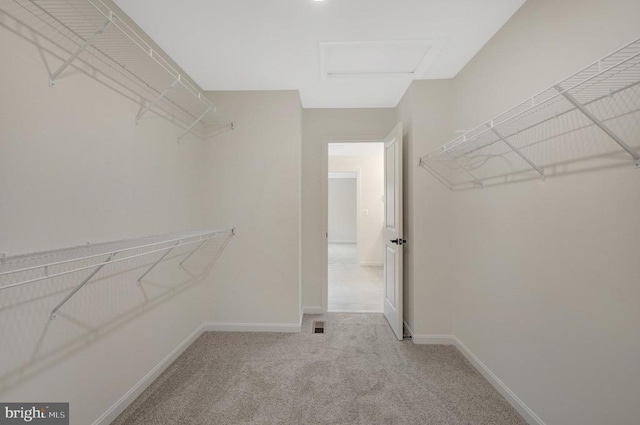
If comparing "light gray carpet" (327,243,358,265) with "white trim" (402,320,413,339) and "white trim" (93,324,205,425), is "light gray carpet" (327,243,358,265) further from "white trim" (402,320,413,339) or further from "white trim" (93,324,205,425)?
"white trim" (93,324,205,425)

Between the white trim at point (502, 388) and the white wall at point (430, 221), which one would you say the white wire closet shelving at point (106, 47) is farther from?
the white trim at point (502, 388)

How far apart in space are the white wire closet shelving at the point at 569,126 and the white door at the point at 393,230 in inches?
25.8

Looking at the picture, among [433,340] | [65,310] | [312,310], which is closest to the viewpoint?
[65,310]

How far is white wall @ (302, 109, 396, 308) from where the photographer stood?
131 inches

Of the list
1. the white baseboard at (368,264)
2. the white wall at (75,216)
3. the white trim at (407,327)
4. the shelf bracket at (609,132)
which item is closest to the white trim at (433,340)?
the white trim at (407,327)

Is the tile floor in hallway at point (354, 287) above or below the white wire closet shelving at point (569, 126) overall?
below

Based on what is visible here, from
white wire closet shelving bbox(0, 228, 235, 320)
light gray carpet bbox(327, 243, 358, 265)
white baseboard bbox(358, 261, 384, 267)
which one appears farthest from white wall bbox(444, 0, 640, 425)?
light gray carpet bbox(327, 243, 358, 265)

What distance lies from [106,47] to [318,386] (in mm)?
2589

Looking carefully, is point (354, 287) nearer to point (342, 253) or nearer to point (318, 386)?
point (318, 386)

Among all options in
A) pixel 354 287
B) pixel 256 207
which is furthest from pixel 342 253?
pixel 256 207

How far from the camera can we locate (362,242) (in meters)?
6.27

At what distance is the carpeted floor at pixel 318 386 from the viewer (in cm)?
168

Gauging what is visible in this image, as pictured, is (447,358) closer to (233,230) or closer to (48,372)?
(233,230)

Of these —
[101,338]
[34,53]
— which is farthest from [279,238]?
[34,53]
